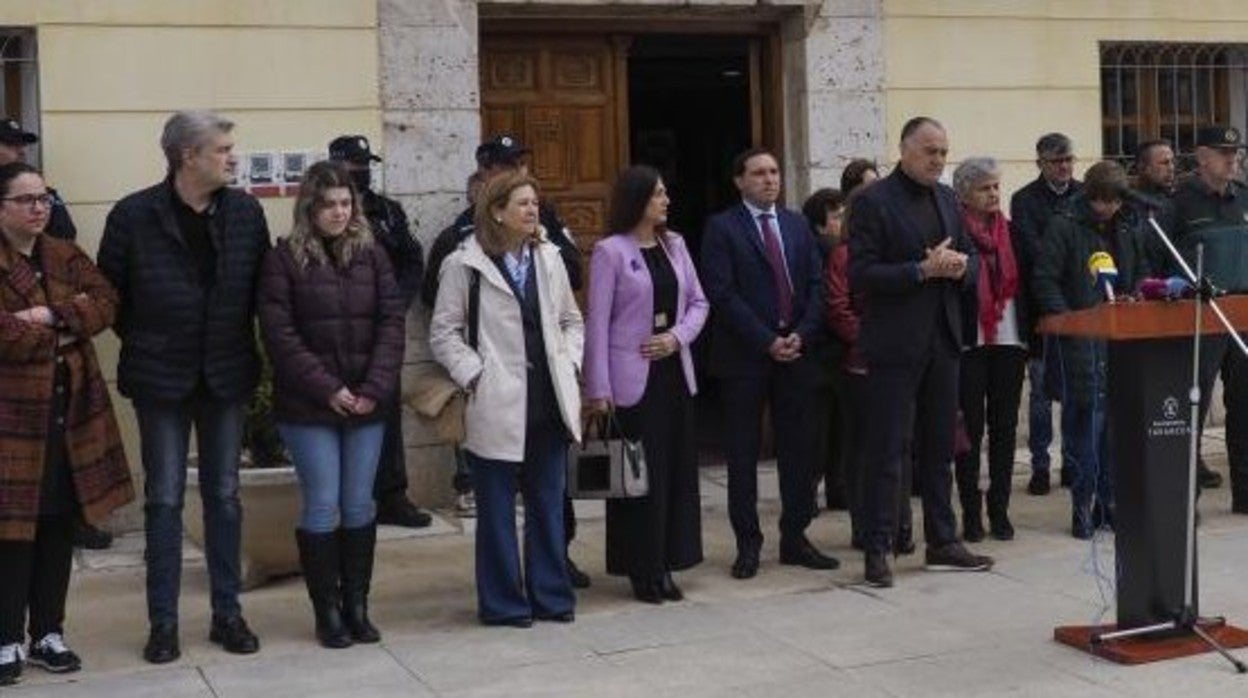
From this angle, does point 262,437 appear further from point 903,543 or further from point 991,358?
point 991,358

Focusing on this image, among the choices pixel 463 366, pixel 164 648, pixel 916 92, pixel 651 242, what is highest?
pixel 916 92

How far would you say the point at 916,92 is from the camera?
409 inches

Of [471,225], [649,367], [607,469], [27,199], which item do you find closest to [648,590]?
[607,469]

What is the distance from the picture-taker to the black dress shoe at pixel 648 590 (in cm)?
707

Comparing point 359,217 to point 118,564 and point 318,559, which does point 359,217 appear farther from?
point 118,564

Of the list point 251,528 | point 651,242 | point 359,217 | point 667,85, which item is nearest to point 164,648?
point 251,528

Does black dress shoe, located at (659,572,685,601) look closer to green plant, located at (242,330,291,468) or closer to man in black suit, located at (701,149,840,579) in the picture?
man in black suit, located at (701,149,840,579)

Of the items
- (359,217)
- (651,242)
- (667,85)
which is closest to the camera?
(359,217)

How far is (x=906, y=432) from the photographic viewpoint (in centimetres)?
727

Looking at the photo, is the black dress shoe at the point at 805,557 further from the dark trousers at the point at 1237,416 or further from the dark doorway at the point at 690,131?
the dark doorway at the point at 690,131

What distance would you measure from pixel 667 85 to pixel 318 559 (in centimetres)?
839

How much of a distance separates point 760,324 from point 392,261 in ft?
7.06

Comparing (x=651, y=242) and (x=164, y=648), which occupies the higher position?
(x=651, y=242)

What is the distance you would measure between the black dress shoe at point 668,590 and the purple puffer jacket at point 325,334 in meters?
1.48
